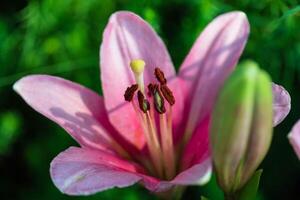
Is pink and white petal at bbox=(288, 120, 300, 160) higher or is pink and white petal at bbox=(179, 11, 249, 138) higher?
pink and white petal at bbox=(288, 120, 300, 160)

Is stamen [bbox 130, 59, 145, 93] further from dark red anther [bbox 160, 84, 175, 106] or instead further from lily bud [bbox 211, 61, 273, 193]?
lily bud [bbox 211, 61, 273, 193]

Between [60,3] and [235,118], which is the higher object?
[235,118]

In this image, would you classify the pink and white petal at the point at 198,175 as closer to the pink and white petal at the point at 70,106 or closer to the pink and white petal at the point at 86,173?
the pink and white petal at the point at 86,173

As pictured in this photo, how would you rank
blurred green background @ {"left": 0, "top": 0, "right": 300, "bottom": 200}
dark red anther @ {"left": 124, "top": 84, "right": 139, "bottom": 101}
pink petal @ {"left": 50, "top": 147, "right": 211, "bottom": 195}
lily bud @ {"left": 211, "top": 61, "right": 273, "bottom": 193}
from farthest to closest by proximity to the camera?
blurred green background @ {"left": 0, "top": 0, "right": 300, "bottom": 200} < dark red anther @ {"left": 124, "top": 84, "right": 139, "bottom": 101} < pink petal @ {"left": 50, "top": 147, "right": 211, "bottom": 195} < lily bud @ {"left": 211, "top": 61, "right": 273, "bottom": 193}

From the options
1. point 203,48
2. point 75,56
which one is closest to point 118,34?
point 203,48

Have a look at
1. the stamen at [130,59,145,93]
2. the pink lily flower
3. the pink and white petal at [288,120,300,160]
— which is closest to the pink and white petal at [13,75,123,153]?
the pink lily flower

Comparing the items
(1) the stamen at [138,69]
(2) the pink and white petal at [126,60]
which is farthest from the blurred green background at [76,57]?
(1) the stamen at [138,69]

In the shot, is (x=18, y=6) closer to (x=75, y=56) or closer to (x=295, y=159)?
(x=75, y=56)
